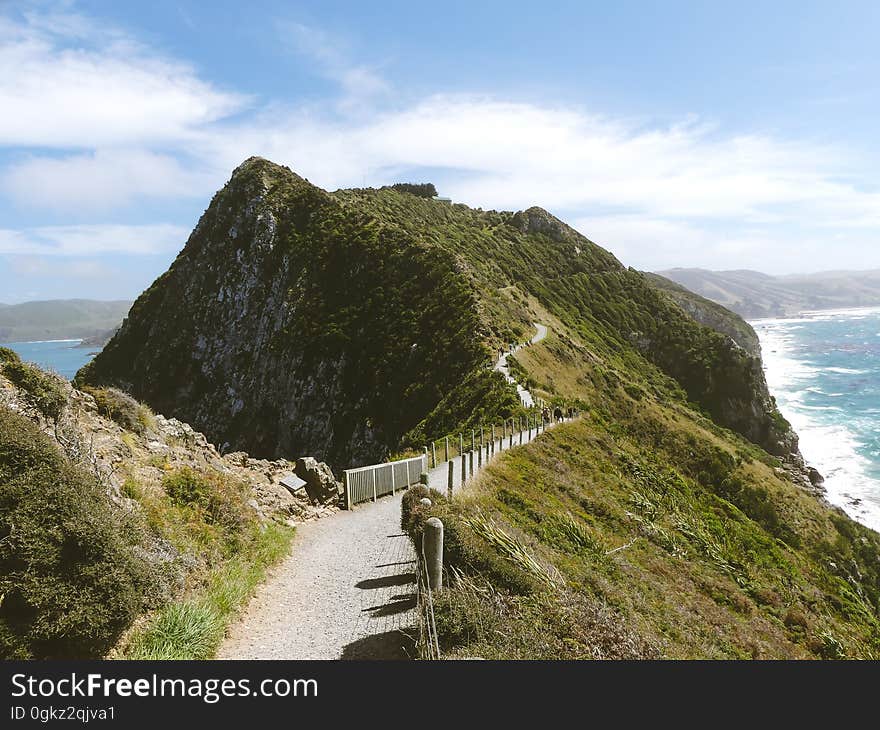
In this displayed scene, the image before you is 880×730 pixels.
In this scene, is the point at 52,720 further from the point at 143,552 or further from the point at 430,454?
the point at 430,454

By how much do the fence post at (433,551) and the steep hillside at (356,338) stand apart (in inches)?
915

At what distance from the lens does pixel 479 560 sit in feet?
31.3

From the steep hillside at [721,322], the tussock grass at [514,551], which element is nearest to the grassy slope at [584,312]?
the tussock grass at [514,551]

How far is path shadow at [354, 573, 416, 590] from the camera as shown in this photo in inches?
462

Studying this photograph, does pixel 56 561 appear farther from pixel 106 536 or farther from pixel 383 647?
pixel 383 647

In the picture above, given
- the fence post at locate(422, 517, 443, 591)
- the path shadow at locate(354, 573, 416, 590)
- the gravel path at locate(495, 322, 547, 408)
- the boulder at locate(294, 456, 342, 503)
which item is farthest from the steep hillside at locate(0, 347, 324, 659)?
the gravel path at locate(495, 322, 547, 408)

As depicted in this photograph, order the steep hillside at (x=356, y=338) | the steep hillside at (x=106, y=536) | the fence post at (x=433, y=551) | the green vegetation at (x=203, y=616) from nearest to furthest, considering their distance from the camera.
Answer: the steep hillside at (x=106, y=536), the green vegetation at (x=203, y=616), the fence post at (x=433, y=551), the steep hillside at (x=356, y=338)

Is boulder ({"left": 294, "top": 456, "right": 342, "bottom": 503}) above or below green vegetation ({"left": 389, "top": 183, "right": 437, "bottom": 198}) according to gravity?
below

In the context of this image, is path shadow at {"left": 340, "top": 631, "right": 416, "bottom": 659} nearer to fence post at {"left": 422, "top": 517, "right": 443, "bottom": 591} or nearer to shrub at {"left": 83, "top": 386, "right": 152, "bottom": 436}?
fence post at {"left": 422, "top": 517, "right": 443, "bottom": 591}

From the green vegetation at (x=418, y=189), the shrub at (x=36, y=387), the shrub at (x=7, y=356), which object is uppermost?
the green vegetation at (x=418, y=189)

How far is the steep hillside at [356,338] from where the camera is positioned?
4719cm

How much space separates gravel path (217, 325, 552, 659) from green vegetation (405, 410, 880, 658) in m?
1.64

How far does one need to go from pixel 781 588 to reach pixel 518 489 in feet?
50.6

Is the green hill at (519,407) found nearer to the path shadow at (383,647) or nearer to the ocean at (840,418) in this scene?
the path shadow at (383,647)
